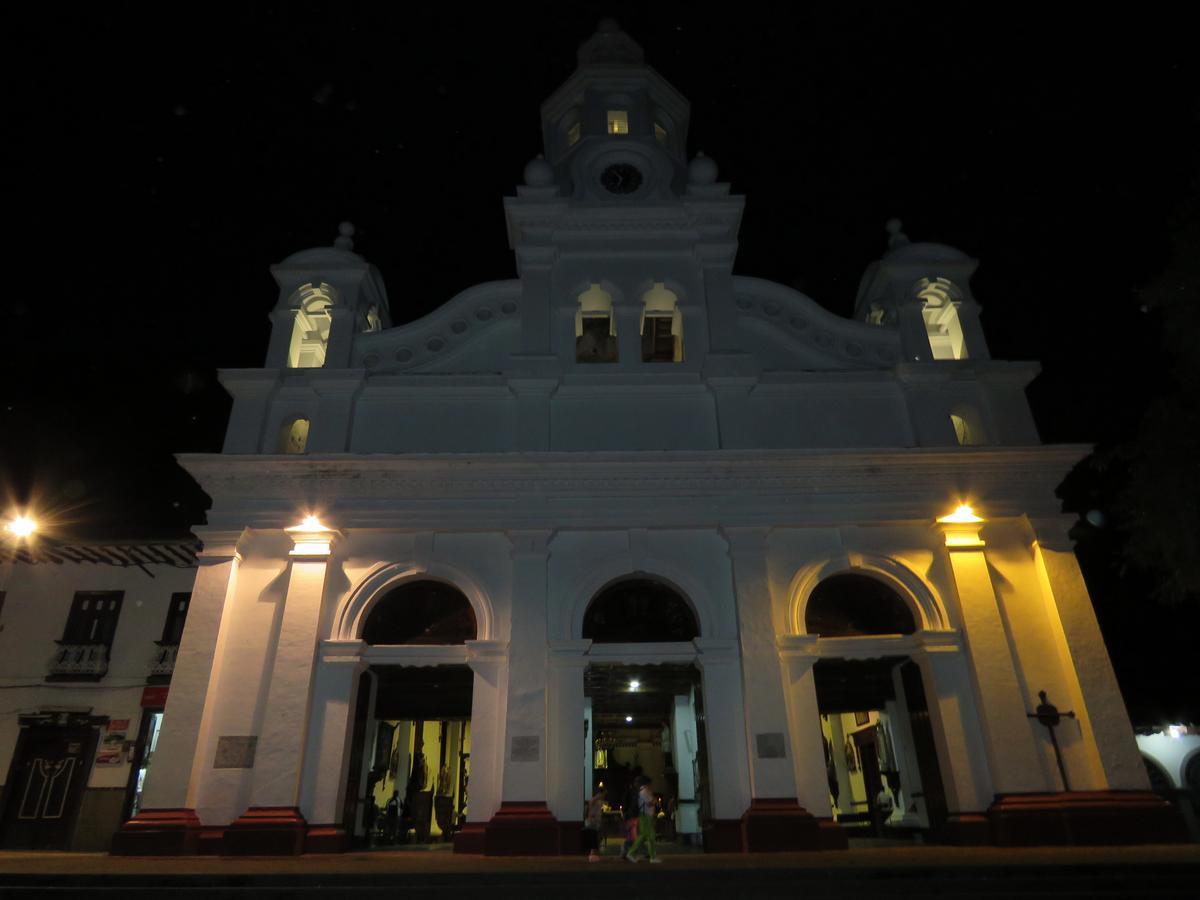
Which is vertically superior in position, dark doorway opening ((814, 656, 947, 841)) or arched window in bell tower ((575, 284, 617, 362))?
arched window in bell tower ((575, 284, 617, 362))

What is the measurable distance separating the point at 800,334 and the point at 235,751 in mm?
13549

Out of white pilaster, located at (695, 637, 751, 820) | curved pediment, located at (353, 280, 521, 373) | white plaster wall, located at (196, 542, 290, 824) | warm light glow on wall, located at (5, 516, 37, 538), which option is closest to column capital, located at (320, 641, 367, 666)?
white plaster wall, located at (196, 542, 290, 824)

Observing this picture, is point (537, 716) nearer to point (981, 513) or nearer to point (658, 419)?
point (658, 419)

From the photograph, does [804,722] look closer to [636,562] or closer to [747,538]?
[747,538]

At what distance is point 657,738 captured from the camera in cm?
2242

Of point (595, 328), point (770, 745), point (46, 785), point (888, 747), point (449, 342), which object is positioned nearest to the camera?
point (770, 745)

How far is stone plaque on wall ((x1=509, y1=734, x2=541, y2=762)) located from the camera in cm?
1295

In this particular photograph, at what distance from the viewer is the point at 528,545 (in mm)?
14492

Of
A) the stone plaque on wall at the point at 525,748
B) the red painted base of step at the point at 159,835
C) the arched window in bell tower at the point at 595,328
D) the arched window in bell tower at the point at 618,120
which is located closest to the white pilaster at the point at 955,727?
the stone plaque on wall at the point at 525,748

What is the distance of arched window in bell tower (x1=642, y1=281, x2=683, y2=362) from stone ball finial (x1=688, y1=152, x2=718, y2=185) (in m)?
2.93

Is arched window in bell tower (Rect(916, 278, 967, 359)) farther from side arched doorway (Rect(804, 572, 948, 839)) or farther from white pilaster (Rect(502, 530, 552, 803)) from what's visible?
white pilaster (Rect(502, 530, 552, 803))

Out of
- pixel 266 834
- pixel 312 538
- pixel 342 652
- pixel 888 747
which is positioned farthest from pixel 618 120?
pixel 266 834

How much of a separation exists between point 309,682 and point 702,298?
10966 millimetres

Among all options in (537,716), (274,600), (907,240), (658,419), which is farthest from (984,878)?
(907,240)
